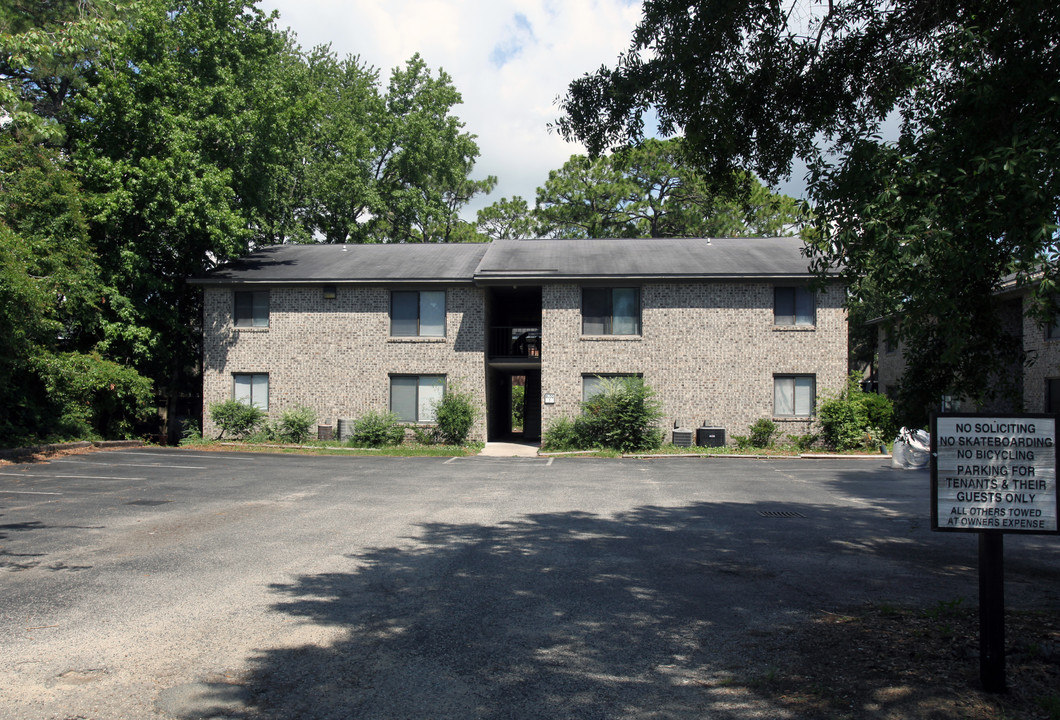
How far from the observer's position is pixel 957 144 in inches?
206

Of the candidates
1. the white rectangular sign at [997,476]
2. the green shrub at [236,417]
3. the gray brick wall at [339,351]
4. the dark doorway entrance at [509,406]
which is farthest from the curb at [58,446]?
the white rectangular sign at [997,476]

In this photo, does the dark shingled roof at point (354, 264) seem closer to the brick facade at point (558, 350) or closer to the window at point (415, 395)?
the brick facade at point (558, 350)

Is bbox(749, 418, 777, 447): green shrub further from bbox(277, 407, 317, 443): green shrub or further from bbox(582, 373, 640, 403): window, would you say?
bbox(277, 407, 317, 443): green shrub

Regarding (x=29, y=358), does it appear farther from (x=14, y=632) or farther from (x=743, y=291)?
(x=743, y=291)

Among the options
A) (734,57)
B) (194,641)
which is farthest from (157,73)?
(194,641)

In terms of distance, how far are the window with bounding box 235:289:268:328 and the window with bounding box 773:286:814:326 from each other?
1798cm

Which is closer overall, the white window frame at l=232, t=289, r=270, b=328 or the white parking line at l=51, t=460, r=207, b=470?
the white parking line at l=51, t=460, r=207, b=470

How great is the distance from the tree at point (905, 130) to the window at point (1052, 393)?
17452mm

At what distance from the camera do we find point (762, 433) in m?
24.0

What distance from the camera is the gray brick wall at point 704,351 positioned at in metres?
24.4

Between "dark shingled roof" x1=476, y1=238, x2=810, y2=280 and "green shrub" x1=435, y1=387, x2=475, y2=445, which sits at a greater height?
"dark shingled roof" x1=476, y1=238, x2=810, y2=280

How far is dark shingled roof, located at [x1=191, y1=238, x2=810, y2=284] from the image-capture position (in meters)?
24.6

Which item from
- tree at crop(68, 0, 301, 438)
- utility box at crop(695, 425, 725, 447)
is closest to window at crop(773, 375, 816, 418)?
utility box at crop(695, 425, 725, 447)

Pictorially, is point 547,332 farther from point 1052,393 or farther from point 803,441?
point 1052,393
